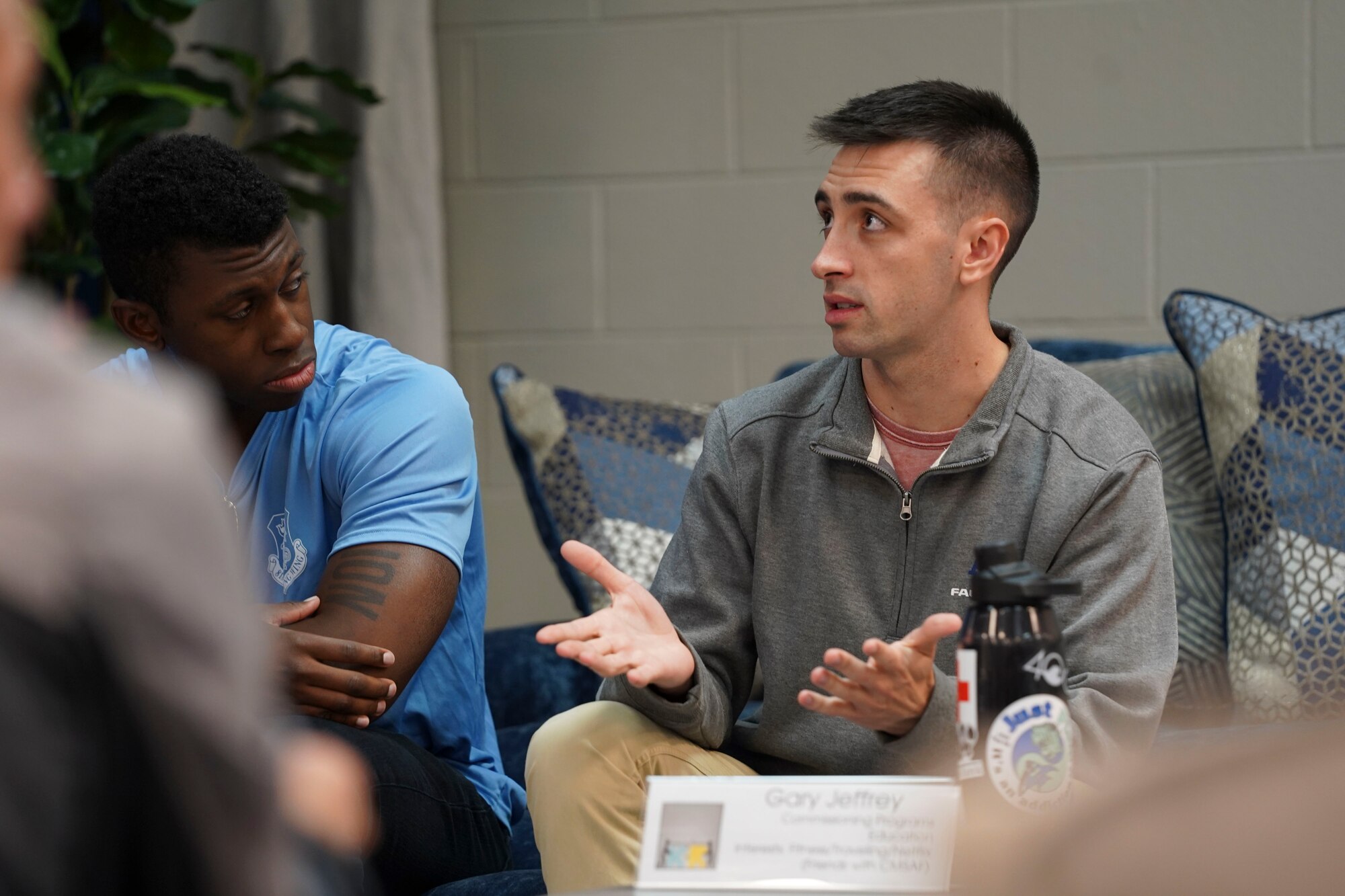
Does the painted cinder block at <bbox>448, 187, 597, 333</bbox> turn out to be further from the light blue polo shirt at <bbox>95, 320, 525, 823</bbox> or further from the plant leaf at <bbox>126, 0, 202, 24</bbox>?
the light blue polo shirt at <bbox>95, 320, 525, 823</bbox>

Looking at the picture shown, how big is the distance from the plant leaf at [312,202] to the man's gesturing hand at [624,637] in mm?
1489

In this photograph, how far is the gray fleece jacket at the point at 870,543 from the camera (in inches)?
55.5

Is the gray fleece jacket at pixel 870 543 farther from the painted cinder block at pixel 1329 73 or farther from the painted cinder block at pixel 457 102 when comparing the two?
the painted cinder block at pixel 457 102

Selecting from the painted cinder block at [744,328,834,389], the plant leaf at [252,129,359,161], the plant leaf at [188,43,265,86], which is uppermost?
the plant leaf at [188,43,265,86]

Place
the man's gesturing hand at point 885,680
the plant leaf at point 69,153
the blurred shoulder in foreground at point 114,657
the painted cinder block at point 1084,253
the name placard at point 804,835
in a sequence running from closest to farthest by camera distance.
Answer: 1. the blurred shoulder in foreground at point 114,657
2. the name placard at point 804,835
3. the man's gesturing hand at point 885,680
4. the plant leaf at point 69,153
5. the painted cinder block at point 1084,253

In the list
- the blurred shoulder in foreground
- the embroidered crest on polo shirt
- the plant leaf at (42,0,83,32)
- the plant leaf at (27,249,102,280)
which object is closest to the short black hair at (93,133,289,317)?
the embroidered crest on polo shirt

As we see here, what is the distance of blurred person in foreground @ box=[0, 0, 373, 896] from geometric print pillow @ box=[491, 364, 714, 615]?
1.54 metres

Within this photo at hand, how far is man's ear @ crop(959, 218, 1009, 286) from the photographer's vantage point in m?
1.72

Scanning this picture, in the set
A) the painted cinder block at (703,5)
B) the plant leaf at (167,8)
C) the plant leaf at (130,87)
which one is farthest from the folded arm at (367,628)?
the painted cinder block at (703,5)

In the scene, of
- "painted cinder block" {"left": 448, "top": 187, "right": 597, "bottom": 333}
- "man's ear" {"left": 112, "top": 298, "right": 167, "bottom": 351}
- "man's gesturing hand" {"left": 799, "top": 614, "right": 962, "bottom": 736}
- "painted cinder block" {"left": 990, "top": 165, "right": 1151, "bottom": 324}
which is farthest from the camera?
"painted cinder block" {"left": 448, "top": 187, "right": 597, "bottom": 333}

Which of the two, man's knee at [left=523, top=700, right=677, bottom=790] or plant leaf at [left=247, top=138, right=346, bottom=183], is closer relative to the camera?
man's knee at [left=523, top=700, right=677, bottom=790]

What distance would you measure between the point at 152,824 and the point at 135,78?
227cm

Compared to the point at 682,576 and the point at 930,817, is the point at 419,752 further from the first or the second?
the point at 930,817

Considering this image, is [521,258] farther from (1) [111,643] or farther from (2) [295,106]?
(1) [111,643]
